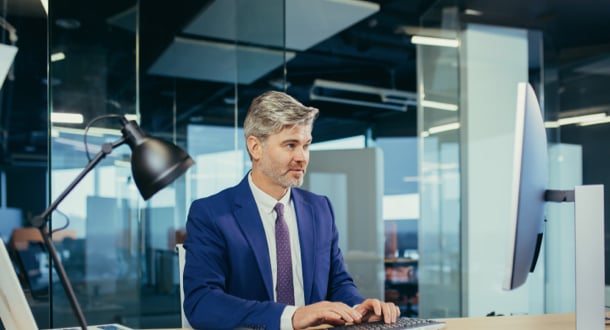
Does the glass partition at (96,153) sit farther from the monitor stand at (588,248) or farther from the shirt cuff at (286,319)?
the monitor stand at (588,248)

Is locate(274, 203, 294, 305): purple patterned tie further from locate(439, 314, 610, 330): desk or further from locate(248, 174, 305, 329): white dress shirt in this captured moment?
locate(439, 314, 610, 330): desk

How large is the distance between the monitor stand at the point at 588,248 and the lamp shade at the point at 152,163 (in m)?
0.96

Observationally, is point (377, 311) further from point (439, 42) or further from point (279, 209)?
point (439, 42)

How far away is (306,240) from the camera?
213cm

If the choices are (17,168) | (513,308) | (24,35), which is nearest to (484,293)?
(513,308)

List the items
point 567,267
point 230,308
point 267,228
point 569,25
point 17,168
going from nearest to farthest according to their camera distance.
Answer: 1. point 230,308
2. point 267,228
3. point 567,267
4. point 569,25
5. point 17,168

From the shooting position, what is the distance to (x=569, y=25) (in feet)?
19.4

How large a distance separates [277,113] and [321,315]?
72 centimetres

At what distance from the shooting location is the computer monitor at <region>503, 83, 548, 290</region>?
136 cm

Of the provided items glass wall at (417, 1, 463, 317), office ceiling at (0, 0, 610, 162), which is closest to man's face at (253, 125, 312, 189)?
office ceiling at (0, 0, 610, 162)

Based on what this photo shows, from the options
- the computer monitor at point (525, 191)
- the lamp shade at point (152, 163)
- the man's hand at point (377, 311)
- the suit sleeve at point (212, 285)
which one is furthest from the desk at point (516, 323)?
the lamp shade at point (152, 163)

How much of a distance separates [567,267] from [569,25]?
236 centimetres

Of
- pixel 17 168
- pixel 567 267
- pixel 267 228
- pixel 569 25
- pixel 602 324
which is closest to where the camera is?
pixel 602 324

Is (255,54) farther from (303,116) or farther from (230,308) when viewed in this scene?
(230,308)
